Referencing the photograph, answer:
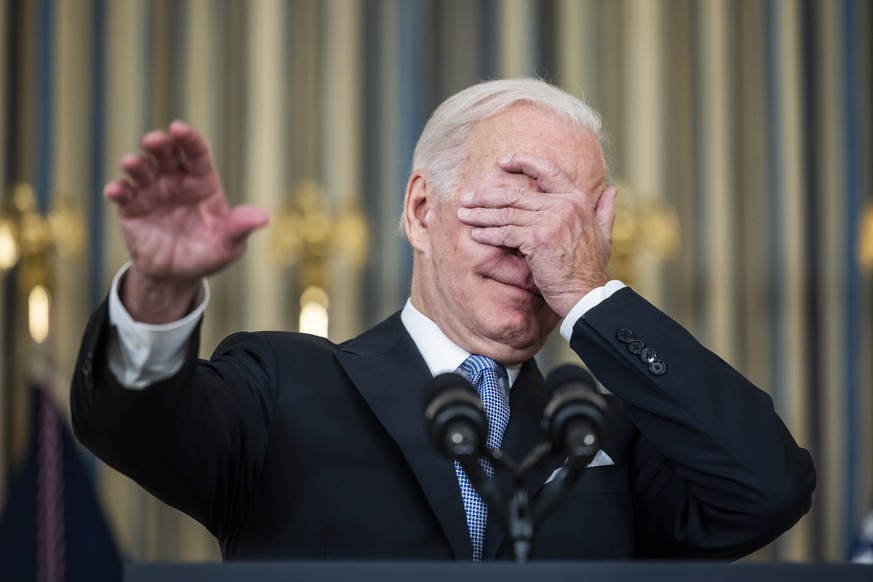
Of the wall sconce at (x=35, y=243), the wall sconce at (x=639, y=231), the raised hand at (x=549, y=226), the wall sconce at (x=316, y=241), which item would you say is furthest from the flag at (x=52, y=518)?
the raised hand at (x=549, y=226)

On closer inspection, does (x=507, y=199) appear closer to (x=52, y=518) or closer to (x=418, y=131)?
(x=52, y=518)

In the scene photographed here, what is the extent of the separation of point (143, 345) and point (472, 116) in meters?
0.89

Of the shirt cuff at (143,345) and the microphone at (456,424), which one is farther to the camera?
the shirt cuff at (143,345)

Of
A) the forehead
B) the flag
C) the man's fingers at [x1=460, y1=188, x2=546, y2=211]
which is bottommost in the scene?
the flag

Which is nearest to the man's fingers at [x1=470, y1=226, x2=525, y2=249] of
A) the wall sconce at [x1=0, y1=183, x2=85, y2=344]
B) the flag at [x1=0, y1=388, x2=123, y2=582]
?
the flag at [x1=0, y1=388, x2=123, y2=582]

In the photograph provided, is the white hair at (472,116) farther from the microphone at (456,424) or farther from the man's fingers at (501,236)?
the microphone at (456,424)

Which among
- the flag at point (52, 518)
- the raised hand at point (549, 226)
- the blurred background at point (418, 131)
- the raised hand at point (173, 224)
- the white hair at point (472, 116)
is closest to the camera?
the raised hand at point (173, 224)

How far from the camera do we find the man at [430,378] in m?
1.70

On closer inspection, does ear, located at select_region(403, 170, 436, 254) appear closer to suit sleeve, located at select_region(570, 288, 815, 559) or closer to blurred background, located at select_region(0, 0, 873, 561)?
suit sleeve, located at select_region(570, 288, 815, 559)

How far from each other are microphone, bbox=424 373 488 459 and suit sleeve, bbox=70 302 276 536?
0.37 meters

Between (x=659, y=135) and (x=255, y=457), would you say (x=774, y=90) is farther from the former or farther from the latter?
(x=255, y=457)

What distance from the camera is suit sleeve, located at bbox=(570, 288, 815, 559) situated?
2025 mm

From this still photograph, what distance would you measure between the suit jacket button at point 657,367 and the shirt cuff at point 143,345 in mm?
670

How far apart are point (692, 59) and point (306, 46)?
1367 mm
